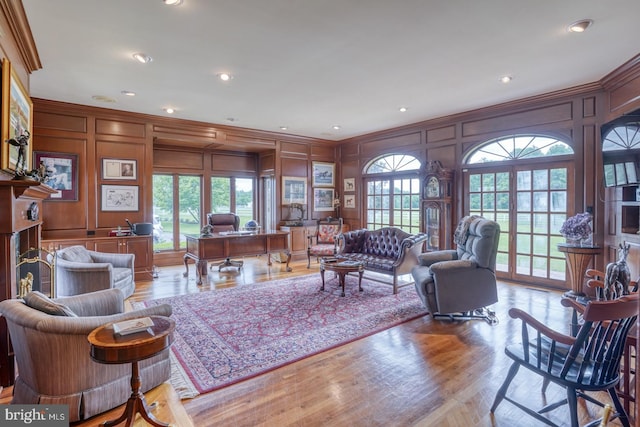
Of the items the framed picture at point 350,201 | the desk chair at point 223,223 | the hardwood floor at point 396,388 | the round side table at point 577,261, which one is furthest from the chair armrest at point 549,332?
the framed picture at point 350,201

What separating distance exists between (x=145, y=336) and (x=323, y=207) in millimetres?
6606

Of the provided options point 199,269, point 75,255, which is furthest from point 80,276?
point 199,269

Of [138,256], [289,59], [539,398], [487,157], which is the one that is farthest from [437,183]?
[138,256]

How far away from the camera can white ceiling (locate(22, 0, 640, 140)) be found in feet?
9.06

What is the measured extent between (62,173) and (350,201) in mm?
5687

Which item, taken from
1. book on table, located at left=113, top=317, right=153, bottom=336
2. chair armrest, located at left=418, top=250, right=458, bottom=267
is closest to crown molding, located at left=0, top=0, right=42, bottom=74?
book on table, located at left=113, top=317, right=153, bottom=336

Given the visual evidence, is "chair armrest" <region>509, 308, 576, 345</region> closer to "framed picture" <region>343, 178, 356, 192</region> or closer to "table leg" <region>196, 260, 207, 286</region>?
"table leg" <region>196, 260, 207, 286</region>

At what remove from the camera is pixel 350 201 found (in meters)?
8.26

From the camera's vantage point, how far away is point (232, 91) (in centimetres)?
477

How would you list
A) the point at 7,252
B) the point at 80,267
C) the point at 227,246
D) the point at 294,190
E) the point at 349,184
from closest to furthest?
the point at 7,252 < the point at 80,267 < the point at 227,246 < the point at 294,190 < the point at 349,184

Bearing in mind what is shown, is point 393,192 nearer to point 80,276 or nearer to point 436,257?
point 436,257

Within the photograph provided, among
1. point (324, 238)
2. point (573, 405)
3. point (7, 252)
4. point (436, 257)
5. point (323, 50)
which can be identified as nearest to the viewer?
point (573, 405)

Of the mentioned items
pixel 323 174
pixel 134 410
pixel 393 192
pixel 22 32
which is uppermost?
pixel 22 32

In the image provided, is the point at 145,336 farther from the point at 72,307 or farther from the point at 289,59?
the point at 289,59
